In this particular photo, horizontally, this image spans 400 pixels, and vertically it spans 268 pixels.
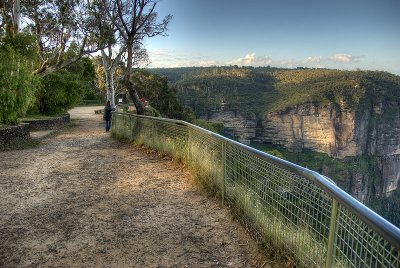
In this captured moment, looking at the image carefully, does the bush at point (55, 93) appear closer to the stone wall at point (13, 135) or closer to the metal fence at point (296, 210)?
the stone wall at point (13, 135)

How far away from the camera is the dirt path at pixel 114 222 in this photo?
3.88m

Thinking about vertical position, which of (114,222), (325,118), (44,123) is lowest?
(325,118)

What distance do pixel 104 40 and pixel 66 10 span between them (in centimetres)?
347

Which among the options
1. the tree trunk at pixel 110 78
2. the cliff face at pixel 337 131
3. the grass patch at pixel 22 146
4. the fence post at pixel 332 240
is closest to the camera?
the fence post at pixel 332 240

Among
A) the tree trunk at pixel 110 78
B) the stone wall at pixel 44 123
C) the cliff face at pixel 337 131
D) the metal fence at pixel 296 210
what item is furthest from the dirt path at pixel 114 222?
the cliff face at pixel 337 131

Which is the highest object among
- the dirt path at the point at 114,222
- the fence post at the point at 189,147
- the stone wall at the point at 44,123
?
the fence post at the point at 189,147

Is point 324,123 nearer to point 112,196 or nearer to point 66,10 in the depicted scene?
point 66,10

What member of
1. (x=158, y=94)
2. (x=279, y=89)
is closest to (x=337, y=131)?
(x=279, y=89)

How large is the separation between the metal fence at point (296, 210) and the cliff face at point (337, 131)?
330 ft

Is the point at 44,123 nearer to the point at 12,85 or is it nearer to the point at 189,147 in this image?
the point at 12,85

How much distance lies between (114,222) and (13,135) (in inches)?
395

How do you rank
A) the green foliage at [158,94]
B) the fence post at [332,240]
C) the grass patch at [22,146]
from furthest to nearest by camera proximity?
the green foliage at [158,94] < the grass patch at [22,146] < the fence post at [332,240]

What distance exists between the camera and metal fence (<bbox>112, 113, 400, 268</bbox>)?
6.91 feet

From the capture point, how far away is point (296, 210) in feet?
11.3
